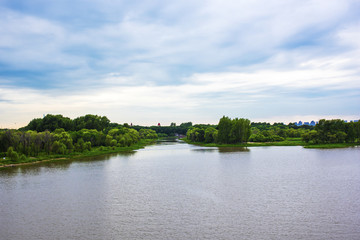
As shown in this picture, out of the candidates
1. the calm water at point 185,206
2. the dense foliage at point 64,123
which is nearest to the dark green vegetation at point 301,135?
the dense foliage at point 64,123

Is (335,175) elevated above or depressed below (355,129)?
below

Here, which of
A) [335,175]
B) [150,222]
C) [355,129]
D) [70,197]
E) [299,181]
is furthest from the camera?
[355,129]

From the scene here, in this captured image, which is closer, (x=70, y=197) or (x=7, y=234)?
(x=7, y=234)

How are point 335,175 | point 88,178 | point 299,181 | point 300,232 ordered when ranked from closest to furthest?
point 300,232 < point 299,181 < point 335,175 < point 88,178

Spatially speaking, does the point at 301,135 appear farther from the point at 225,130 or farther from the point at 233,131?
the point at 225,130

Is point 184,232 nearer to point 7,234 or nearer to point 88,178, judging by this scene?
point 7,234

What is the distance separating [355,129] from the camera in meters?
94.3

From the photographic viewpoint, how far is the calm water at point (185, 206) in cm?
1927

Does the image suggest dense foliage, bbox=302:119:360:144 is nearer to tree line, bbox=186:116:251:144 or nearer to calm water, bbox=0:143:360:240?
tree line, bbox=186:116:251:144

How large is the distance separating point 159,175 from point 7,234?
23206mm

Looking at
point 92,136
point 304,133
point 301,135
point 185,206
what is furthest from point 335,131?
point 185,206

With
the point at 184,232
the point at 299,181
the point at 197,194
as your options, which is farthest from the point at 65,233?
the point at 299,181

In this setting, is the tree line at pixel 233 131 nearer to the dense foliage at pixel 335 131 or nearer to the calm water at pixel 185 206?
the dense foliage at pixel 335 131

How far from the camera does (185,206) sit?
81.5 ft
